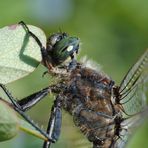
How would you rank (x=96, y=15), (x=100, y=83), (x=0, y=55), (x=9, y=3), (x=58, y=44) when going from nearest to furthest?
(x=0, y=55) → (x=58, y=44) → (x=100, y=83) → (x=9, y=3) → (x=96, y=15)

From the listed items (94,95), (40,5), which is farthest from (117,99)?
(40,5)

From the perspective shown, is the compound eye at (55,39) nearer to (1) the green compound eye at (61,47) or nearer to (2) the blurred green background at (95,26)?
(1) the green compound eye at (61,47)

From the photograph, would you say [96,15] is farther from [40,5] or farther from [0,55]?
[0,55]

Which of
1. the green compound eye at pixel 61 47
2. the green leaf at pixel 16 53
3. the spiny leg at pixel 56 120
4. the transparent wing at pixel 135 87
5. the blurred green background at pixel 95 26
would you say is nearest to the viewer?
the green leaf at pixel 16 53

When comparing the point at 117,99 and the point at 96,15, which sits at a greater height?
the point at 96,15

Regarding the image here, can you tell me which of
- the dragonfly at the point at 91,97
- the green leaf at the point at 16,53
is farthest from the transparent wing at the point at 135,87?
the green leaf at the point at 16,53

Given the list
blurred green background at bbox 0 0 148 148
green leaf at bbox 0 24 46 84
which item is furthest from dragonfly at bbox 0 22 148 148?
blurred green background at bbox 0 0 148 148

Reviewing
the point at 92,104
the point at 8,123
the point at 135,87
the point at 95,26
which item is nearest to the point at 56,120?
the point at 92,104
